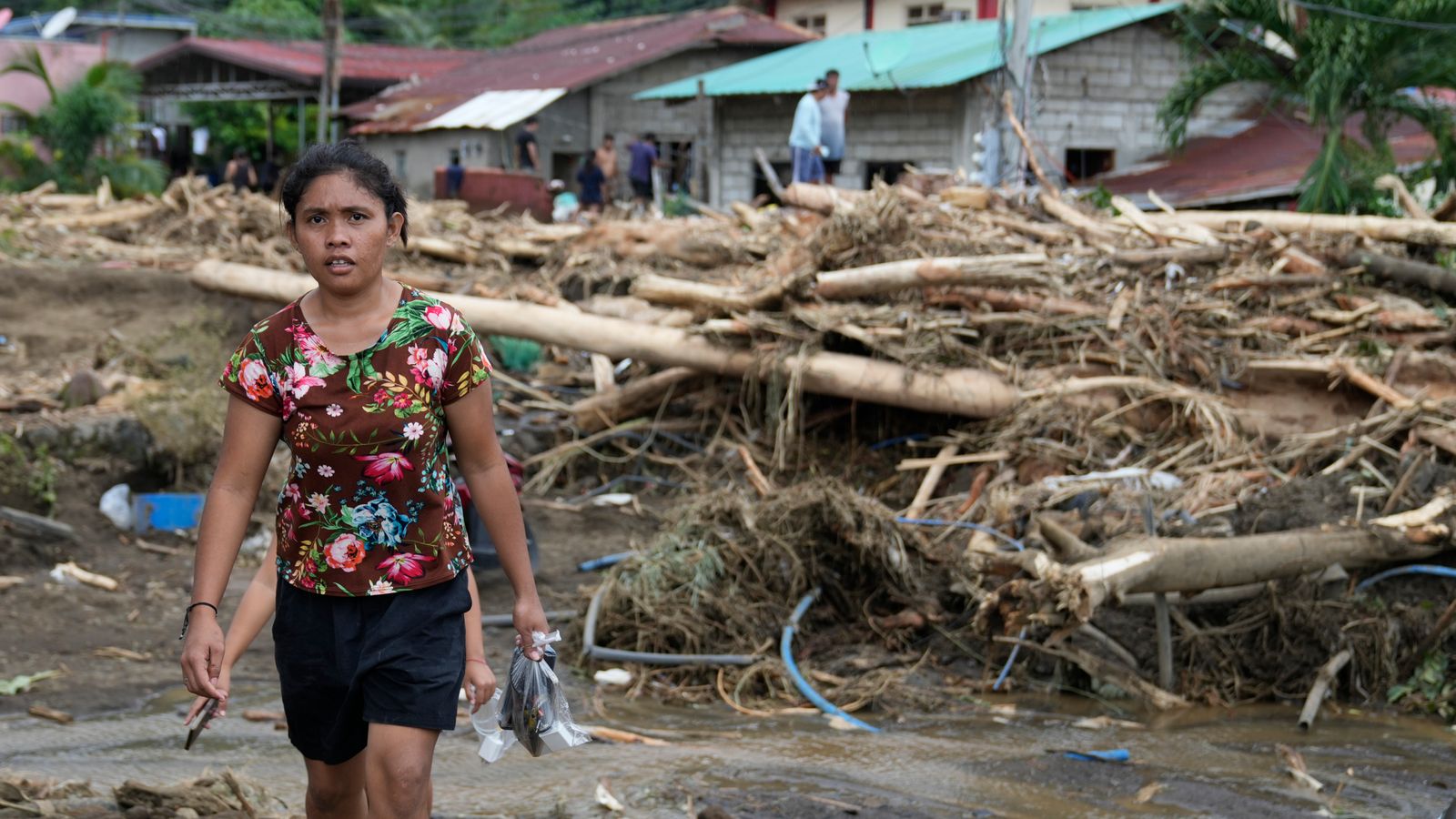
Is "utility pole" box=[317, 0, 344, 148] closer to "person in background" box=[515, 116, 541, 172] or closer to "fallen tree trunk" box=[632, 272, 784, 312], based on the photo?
"person in background" box=[515, 116, 541, 172]

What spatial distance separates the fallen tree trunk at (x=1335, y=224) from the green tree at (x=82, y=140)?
1956cm

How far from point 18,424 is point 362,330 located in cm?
631

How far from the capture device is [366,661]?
2.79m

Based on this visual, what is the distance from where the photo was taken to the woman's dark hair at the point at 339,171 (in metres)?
2.84

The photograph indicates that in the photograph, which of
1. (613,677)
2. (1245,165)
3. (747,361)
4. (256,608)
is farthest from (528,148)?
(256,608)

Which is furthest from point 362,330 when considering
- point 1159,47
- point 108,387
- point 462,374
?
point 1159,47

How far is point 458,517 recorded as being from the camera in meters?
2.96

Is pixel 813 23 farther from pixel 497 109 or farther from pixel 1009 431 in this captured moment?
pixel 1009 431

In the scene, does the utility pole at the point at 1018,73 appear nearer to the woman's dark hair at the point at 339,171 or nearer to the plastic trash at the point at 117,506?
the plastic trash at the point at 117,506

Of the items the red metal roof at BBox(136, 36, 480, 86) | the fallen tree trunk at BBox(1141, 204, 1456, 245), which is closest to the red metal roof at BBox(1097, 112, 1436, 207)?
the fallen tree trunk at BBox(1141, 204, 1456, 245)

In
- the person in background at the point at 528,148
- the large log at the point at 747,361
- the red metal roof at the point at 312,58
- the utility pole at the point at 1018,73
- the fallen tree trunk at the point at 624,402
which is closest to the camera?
the large log at the point at 747,361

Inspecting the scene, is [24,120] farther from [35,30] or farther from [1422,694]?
[1422,694]

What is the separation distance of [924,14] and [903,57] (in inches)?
371

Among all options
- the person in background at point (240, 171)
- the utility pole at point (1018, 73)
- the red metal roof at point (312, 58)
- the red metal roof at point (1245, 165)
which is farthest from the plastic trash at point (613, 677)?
the red metal roof at point (312, 58)
